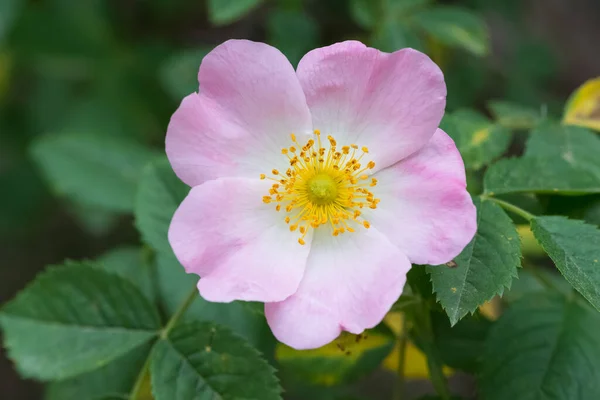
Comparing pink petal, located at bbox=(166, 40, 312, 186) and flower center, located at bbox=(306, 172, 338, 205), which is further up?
pink petal, located at bbox=(166, 40, 312, 186)

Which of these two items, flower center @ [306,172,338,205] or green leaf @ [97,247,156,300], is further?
green leaf @ [97,247,156,300]

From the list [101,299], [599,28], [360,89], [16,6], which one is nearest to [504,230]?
[360,89]

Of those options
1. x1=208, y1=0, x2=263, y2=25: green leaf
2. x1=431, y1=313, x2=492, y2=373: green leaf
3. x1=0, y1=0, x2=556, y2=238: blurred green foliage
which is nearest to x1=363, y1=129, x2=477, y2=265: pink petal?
x1=431, y1=313, x2=492, y2=373: green leaf

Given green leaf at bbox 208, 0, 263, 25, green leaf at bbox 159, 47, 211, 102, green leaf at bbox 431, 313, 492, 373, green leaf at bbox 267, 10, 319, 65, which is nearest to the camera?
green leaf at bbox 431, 313, 492, 373

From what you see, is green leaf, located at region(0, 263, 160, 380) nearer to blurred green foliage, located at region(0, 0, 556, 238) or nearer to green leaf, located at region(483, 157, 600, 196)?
green leaf, located at region(483, 157, 600, 196)

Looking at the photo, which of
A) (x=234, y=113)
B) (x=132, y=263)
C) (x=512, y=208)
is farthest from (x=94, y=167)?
(x=512, y=208)

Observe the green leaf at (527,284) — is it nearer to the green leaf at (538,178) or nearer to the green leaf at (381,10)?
the green leaf at (538,178)

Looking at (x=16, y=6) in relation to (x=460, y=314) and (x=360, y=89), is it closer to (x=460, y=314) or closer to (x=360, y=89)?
(x=360, y=89)

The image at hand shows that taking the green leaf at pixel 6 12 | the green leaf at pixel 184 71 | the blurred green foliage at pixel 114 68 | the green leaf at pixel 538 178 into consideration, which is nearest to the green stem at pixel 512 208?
the green leaf at pixel 538 178
